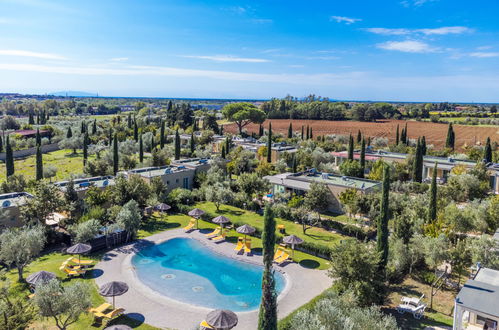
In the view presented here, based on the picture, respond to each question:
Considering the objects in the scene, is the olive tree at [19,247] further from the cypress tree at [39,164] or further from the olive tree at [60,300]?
the cypress tree at [39,164]

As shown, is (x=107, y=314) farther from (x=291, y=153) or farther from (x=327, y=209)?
(x=291, y=153)

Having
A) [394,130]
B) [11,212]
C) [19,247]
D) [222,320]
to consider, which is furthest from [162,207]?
[394,130]

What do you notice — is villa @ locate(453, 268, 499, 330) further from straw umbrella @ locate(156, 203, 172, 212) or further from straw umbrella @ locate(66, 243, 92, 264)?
straw umbrella @ locate(156, 203, 172, 212)

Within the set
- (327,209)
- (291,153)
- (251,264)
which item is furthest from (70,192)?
(291,153)

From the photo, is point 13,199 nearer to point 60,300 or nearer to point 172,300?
point 172,300

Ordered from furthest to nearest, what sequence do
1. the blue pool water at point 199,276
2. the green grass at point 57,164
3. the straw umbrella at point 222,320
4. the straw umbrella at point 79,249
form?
the green grass at point 57,164 < the straw umbrella at point 79,249 < the blue pool water at point 199,276 < the straw umbrella at point 222,320

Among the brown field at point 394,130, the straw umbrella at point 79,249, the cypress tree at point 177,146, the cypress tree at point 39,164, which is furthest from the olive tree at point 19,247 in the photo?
the brown field at point 394,130
